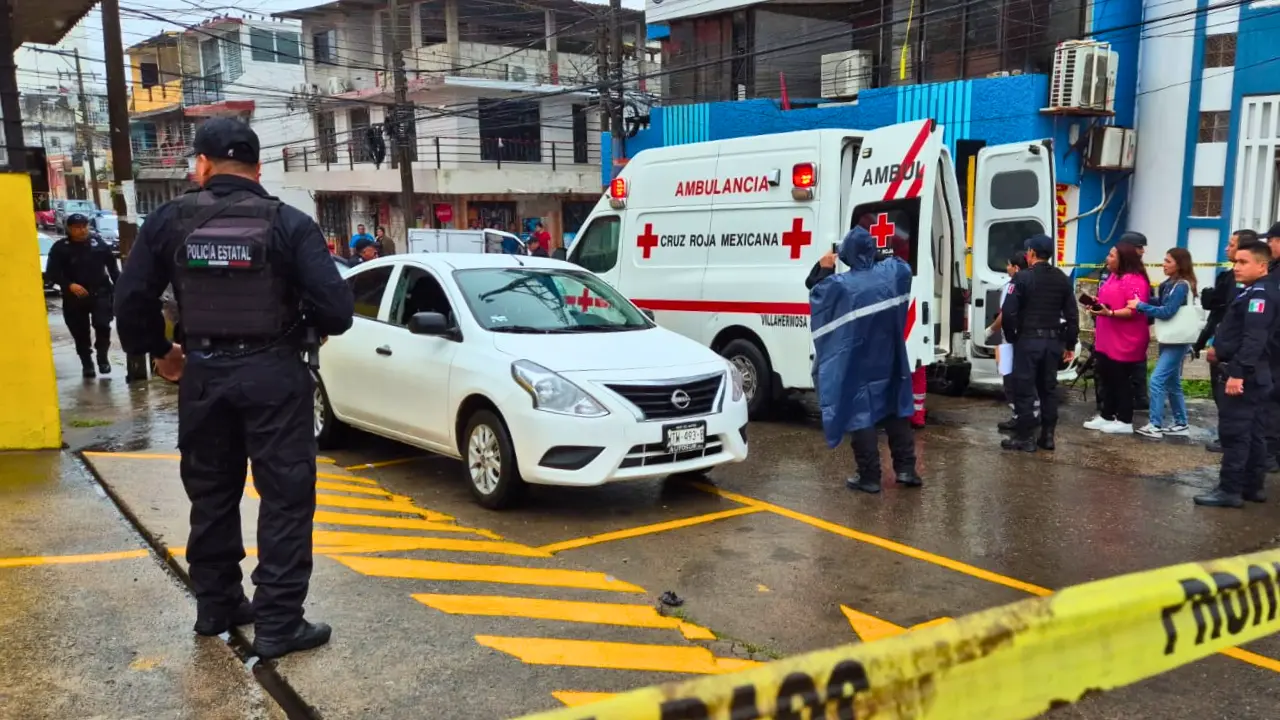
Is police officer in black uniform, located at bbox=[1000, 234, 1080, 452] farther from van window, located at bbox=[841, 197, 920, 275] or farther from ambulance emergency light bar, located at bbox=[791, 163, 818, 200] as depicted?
ambulance emergency light bar, located at bbox=[791, 163, 818, 200]

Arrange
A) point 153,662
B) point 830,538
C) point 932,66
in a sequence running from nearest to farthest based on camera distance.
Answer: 1. point 153,662
2. point 830,538
3. point 932,66

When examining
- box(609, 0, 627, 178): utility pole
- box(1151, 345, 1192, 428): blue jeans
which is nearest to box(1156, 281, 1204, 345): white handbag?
box(1151, 345, 1192, 428): blue jeans

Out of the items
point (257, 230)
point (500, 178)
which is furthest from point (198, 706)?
point (500, 178)

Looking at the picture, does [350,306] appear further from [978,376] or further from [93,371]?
[93,371]

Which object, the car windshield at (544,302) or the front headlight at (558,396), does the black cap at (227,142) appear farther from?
the car windshield at (544,302)

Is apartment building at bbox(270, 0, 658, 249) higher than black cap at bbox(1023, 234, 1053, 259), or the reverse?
apartment building at bbox(270, 0, 658, 249)

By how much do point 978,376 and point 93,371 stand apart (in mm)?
9965

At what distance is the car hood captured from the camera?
595 cm

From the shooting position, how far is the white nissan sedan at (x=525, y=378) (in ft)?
18.9

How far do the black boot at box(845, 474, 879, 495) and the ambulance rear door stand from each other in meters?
3.43

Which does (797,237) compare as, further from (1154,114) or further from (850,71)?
(850,71)

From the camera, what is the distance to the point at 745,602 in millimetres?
4613

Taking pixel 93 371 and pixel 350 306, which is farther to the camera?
pixel 93 371

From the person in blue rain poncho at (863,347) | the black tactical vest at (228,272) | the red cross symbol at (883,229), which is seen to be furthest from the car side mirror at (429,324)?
the red cross symbol at (883,229)
